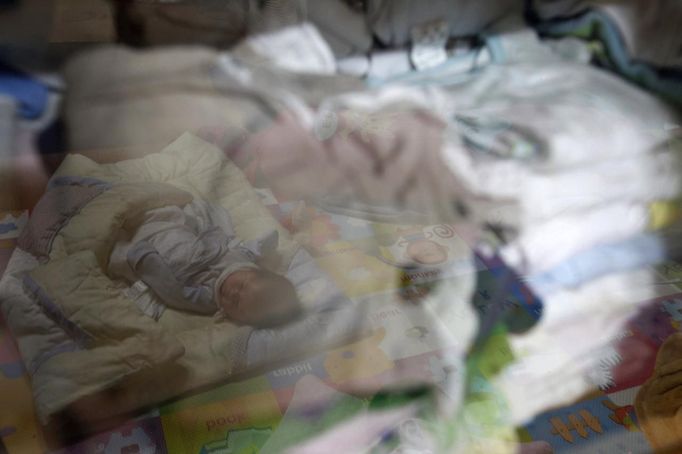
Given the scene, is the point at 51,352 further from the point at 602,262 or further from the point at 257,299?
the point at 602,262

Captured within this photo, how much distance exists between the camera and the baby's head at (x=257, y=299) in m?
0.56

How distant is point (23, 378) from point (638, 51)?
1.02 m

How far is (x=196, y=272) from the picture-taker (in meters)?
0.58

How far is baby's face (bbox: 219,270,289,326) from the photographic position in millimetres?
558

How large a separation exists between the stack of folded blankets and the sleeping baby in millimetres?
230

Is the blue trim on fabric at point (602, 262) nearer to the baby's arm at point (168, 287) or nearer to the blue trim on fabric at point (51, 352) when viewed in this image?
the baby's arm at point (168, 287)

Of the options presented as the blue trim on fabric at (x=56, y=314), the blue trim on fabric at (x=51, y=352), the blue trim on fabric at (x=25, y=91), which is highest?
the blue trim on fabric at (x=25, y=91)

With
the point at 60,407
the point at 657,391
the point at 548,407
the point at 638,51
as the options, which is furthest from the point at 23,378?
the point at 638,51

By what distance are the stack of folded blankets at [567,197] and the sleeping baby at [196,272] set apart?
0.23 m

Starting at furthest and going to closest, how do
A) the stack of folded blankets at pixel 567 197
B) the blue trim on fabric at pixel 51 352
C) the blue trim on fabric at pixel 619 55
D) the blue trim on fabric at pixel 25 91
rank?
1. the blue trim on fabric at pixel 619 55
2. the blue trim on fabric at pixel 25 91
3. the stack of folded blankets at pixel 567 197
4. the blue trim on fabric at pixel 51 352

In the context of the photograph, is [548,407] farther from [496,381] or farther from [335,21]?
[335,21]

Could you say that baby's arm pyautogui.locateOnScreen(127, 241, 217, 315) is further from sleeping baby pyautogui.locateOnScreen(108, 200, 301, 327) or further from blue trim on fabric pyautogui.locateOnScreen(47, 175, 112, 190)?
blue trim on fabric pyautogui.locateOnScreen(47, 175, 112, 190)

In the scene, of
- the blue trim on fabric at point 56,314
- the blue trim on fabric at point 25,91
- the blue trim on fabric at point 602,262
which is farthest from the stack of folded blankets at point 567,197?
the blue trim on fabric at point 25,91

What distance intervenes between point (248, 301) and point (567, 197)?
0.44m
